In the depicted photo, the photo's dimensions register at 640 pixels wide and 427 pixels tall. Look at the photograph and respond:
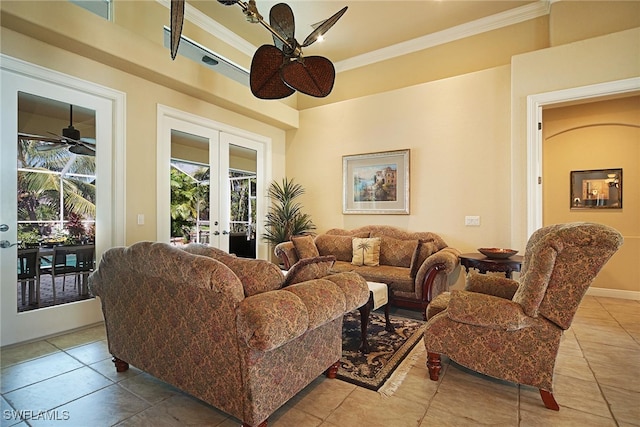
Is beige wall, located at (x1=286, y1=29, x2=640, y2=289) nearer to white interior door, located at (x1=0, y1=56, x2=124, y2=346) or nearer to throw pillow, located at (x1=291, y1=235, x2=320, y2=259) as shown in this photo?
throw pillow, located at (x1=291, y1=235, x2=320, y2=259)

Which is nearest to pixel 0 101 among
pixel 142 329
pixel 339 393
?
pixel 142 329

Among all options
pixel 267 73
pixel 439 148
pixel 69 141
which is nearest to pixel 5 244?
pixel 69 141

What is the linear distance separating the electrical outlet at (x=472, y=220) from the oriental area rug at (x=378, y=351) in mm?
1703

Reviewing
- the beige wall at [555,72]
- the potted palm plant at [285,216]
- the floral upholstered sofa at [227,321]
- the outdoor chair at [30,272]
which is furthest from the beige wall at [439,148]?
the outdoor chair at [30,272]

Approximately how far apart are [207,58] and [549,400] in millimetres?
5420

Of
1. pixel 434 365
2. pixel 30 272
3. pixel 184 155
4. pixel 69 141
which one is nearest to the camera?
pixel 434 365

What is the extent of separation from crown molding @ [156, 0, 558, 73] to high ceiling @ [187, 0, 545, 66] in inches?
2.4

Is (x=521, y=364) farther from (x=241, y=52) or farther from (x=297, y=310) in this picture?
(x=241, y=52)

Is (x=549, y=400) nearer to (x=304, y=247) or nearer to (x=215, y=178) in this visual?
(x=304, y=247)

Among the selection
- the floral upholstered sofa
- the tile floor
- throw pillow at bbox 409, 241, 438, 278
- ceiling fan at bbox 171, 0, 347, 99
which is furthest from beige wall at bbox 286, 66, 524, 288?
the floral upholstered sofa

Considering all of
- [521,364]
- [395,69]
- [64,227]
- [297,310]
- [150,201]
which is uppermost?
[395,69]

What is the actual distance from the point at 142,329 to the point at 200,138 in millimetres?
3152

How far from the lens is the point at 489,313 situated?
78.7 inches

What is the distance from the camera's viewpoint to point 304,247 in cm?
461
